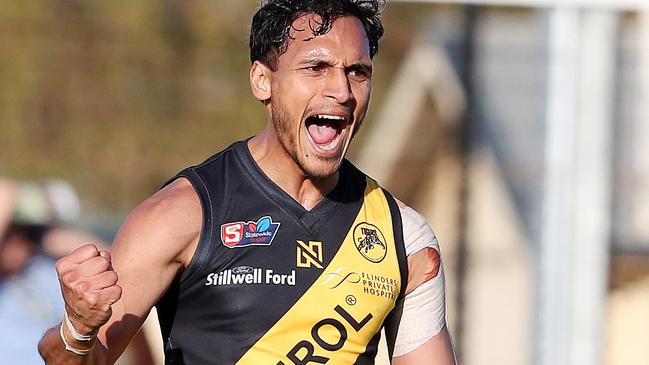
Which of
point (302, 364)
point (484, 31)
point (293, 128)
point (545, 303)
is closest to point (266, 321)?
point (302, 364)

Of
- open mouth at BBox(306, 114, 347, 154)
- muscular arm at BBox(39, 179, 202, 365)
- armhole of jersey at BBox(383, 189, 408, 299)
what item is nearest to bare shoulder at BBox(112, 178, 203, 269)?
muscular arm at BBox(39, 179, 202, 365)

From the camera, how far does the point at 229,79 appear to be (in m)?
6.80

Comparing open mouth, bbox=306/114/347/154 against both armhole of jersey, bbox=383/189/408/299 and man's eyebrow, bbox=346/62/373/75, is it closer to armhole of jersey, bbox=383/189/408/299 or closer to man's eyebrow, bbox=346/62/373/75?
man's eyebrow, bbox=346/62/373/75

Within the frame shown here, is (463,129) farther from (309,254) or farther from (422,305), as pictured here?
(309,254)

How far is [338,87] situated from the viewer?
130 inches

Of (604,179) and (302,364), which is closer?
(302,364)

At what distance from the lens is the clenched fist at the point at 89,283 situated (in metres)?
2.81

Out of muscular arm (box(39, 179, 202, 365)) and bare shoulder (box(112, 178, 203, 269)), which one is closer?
muscular arm (box(39, 179, 202, 365))

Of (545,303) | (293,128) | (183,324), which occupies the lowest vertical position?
(545,303)

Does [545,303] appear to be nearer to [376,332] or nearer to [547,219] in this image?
[547,219]

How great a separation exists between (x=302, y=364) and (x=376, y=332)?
0.26 meters

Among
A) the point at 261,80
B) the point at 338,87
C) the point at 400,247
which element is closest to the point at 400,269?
the point at 400,247

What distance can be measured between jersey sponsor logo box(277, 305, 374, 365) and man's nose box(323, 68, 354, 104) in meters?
0.55

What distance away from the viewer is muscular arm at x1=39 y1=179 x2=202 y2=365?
2855 millimetres
